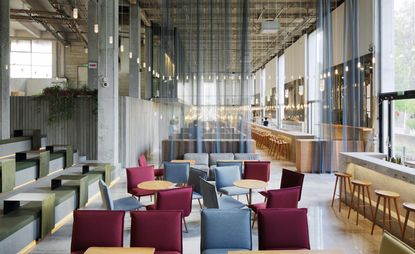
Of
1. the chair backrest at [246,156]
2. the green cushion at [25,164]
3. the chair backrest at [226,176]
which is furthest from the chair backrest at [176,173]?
the green cushion at [25,164]

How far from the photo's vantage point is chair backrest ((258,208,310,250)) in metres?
2.95

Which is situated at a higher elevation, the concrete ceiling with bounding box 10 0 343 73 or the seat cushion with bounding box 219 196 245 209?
the concrete ceiling with bounding box 10 0 343 73

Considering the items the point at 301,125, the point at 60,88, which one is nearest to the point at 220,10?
the point at 60,88

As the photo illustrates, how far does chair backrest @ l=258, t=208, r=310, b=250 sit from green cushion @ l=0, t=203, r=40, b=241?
259cm

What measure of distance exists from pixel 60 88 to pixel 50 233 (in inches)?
226

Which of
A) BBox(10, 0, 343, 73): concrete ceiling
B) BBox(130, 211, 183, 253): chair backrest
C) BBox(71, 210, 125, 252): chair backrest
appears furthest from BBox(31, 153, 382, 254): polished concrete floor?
BBox(10, 0, 343, 73): concrete ceiling

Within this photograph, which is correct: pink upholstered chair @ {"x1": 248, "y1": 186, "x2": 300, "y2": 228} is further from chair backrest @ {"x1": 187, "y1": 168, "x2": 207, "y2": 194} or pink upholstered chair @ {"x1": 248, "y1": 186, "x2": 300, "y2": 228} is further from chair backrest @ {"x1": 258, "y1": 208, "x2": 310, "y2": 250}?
chair backrest @ {"x1": 187, "y1": 168, "x2": 207, "y2": 194}

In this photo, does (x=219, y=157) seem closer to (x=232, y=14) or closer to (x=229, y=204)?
(x=229, y=204)

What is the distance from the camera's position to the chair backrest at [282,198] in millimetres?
3848

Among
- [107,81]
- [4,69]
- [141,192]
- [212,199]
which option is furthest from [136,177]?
[4,69]

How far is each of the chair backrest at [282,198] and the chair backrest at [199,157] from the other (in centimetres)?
423

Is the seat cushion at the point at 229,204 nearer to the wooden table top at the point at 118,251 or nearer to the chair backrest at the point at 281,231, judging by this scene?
the chair backrest at the point at 281,231

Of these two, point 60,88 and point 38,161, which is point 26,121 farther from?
point 38,161

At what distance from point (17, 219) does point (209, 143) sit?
18.3 ft
